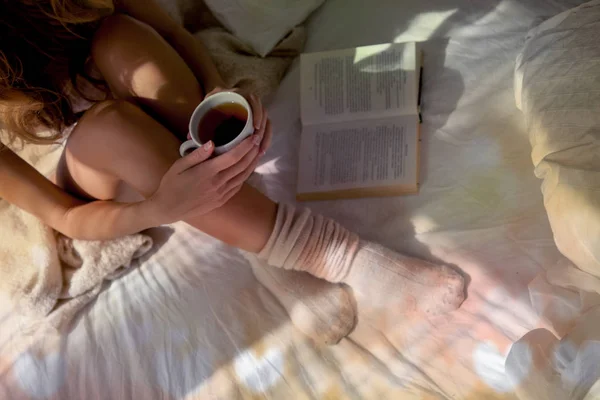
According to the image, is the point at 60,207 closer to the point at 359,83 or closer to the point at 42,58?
the point at 42,58

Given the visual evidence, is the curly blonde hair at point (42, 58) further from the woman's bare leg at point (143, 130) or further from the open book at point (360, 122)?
the open book at point (360, 122)

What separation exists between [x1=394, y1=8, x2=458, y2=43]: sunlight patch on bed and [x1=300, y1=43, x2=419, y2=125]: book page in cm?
6

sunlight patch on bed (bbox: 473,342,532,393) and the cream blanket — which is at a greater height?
the cream blanket

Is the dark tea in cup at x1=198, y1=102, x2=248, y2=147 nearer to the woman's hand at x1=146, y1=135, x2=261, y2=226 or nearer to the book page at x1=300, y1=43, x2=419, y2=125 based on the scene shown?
the woman's hand at x1=146, y1=135, x2=261, y2=226

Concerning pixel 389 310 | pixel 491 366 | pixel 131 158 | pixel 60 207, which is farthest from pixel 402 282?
pixel 60 207

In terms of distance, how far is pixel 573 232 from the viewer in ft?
2.24

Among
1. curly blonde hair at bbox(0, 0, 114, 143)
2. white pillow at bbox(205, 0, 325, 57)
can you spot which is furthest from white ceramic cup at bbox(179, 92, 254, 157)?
white pillow at bbox(205, 0, 325, 57)

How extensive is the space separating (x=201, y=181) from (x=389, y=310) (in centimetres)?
34

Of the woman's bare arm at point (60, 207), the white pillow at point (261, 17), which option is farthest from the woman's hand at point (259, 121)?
the white pillow at point (261, 17)

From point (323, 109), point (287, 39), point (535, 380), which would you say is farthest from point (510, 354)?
point (287, 39)

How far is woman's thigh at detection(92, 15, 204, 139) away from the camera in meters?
0.85

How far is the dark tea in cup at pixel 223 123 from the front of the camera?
64 centimetres

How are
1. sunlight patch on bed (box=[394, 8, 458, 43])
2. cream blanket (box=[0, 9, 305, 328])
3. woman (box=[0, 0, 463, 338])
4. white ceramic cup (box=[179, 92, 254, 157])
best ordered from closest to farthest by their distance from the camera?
white ceramic cup (box=[179, 92, 254, 157])
woman (box=[0, 0, 463, 338])
cream blanket (box=[0, 9, 305, 328])
sunlight patch on bed (box=[394, 8, 458, 43])

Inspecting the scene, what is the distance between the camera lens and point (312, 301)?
85cm
